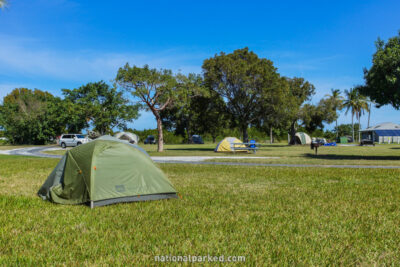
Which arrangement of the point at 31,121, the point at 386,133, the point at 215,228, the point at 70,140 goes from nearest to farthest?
the point at 215,228, the point at 70,140, the point at 31,121, the point at 386,133

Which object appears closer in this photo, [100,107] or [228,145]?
[228,145]

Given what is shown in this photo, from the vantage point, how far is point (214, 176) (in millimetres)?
11109

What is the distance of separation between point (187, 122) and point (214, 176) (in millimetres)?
50600

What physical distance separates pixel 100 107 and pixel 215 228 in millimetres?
48547

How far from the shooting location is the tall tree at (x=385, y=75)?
57.0 ft

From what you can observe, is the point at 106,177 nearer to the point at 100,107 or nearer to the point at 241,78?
the point at 241,78

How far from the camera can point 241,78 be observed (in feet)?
96.0

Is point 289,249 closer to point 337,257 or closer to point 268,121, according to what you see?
point 337,257

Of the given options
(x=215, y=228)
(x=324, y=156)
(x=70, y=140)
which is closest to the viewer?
(x=215, y=228)

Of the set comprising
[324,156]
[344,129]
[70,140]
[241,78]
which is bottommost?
[324,156]

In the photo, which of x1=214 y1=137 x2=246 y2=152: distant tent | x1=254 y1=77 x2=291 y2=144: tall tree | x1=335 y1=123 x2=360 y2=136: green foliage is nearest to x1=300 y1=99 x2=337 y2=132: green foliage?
x1=254 y1=77 x2=291 y2=144: tall tree

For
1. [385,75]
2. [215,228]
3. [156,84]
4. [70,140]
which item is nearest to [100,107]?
[70,140]

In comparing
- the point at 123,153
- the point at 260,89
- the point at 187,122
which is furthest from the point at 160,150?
the point at 187,122

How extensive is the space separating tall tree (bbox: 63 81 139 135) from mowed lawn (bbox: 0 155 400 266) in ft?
140
